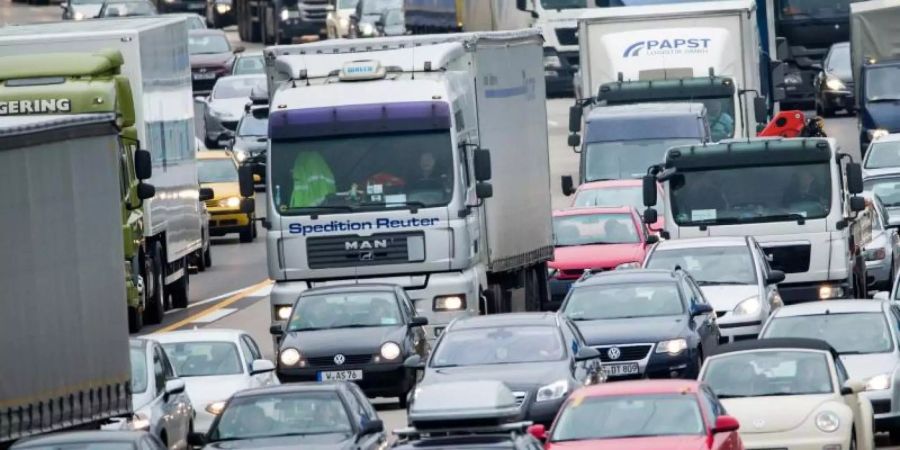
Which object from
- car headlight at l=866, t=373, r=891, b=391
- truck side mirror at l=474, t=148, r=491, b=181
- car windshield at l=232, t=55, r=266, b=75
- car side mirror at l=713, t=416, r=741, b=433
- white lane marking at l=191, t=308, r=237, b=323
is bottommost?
white lane marking at l=191, t=308, r=237, b=323

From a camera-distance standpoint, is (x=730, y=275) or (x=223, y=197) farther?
(x=223, y=197)

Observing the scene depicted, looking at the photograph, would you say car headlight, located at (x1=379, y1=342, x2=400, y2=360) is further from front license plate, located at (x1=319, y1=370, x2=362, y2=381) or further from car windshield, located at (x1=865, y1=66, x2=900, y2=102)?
car windshield, located at (x1=865, y1=66, x2=900, y2=102)

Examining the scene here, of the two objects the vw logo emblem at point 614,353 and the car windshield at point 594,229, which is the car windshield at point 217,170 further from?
the vw logo emblem at point 614,353

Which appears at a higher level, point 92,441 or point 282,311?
point 92,441

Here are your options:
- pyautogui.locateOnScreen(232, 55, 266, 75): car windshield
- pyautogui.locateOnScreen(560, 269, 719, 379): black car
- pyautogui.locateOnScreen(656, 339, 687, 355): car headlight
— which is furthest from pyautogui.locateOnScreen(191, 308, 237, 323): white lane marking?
pyautogui.locateOnScreen(232, 55, 266, 75): car windshield

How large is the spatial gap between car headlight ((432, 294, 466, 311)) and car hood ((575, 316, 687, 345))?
2621 mm

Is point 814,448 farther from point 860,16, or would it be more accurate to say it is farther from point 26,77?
point 860,16

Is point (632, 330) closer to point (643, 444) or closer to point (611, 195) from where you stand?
point (643, 444)

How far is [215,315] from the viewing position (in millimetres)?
38625

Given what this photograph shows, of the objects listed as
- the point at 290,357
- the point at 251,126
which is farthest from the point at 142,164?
the point at 251,126

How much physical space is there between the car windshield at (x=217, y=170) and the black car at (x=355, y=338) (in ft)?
69.3

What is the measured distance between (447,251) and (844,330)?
5543mm

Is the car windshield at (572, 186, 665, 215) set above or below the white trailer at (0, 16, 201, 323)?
below

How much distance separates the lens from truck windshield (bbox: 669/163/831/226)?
33656 millimetres
